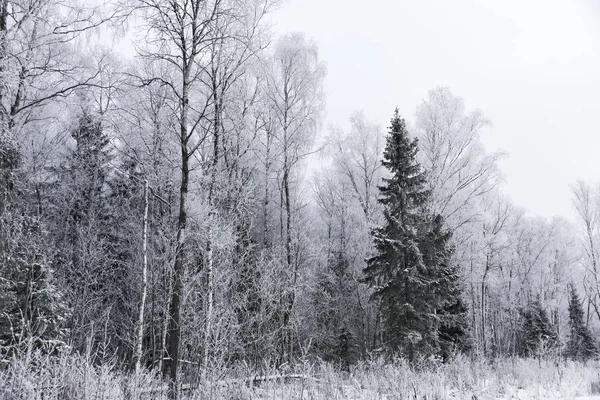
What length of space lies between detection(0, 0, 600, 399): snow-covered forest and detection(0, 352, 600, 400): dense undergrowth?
0.19ft

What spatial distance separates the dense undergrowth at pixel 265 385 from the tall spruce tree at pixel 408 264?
3.66 meters

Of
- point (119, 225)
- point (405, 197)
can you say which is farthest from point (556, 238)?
point (119, 225)

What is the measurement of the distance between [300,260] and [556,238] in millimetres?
27972

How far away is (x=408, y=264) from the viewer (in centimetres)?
1432

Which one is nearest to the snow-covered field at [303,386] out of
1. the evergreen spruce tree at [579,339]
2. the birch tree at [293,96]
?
the birch tree at [293,96]

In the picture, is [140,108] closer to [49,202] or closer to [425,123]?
[49,202]

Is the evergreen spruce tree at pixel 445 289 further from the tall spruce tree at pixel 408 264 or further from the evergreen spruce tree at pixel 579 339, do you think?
the evergreen spruce tree at pixel 579 339

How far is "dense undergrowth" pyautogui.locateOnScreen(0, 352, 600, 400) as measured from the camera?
15.7 ft

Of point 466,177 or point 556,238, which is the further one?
point 556,238

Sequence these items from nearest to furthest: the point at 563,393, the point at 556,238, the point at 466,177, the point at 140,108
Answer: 1. the point at 563,393
2. the point at 140,108
3. the point at 466,177
4. the point at 556,238

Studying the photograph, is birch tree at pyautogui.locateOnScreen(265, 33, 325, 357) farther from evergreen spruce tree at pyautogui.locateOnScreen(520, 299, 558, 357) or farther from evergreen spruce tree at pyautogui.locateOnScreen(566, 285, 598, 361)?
evergreen spruce tree at pyautogui.locateOnScreen(566, 285, 598, 361)

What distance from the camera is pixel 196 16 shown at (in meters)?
8.28

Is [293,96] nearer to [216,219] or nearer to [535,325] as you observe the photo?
[216,219]

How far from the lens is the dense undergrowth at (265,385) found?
15.7 ft
